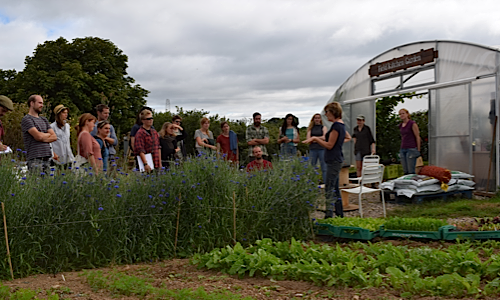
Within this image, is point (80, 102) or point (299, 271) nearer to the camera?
point (299, 271)

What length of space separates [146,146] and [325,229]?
256cm

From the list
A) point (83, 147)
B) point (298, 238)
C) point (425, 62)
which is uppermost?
point (425, 62)

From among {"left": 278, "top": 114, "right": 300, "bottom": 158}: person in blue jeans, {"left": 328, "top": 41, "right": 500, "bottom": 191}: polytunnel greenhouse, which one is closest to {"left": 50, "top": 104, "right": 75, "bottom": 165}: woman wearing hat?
{"left": 278, "top": 114, "right": 300, "bottom": 158}: person in blue jeans

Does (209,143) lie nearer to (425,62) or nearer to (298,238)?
(298,238)

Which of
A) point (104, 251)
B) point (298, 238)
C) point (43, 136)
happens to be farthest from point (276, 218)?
point (43, 136)

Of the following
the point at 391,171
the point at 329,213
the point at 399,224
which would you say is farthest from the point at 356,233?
the point at 391,171

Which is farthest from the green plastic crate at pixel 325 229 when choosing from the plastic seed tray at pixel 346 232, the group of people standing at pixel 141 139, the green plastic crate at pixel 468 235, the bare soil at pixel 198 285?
the bare soil at pixel 198 285

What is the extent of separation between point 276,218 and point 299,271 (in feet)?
4.67

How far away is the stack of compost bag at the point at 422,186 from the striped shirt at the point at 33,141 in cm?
580

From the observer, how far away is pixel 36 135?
5.17 metres

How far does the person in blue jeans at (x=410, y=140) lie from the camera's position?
964 centimetres

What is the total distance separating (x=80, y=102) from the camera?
25.4m

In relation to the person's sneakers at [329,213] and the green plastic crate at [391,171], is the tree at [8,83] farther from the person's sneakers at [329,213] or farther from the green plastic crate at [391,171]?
the person's sneakers at [329,213]

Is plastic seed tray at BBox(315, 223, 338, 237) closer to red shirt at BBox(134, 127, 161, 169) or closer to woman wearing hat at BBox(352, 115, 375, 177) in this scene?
red shirt at BBox(134, 127, 161, 169)
